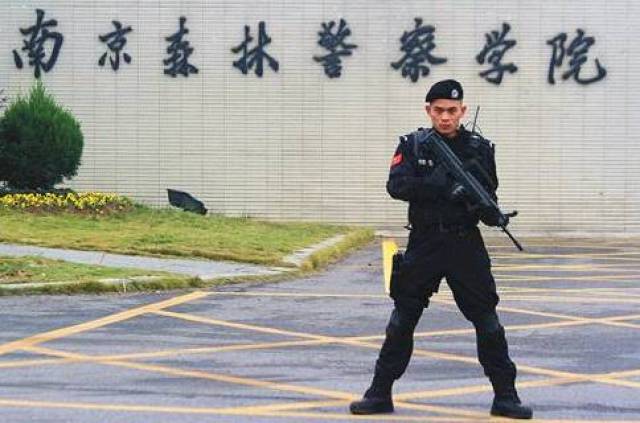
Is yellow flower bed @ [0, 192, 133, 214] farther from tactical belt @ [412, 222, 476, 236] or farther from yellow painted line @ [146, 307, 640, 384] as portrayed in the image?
tactical belt @ [412, 222, 476, 236]

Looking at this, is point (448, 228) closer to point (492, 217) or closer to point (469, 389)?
point (492, 217)

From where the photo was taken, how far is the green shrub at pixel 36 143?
17.8 m

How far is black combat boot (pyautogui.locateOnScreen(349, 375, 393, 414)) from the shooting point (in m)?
5.77

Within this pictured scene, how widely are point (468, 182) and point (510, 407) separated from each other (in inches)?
47.6

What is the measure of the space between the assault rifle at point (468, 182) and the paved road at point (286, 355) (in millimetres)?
1088

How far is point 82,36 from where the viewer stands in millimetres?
20859

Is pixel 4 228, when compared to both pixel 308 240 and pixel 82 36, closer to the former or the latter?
pixel 308 240

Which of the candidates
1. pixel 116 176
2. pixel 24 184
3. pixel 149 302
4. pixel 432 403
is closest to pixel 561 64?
pixel 116 176

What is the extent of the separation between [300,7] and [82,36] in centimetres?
425

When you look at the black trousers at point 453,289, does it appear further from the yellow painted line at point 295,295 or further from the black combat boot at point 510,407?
the yellow painted line at point 295,295

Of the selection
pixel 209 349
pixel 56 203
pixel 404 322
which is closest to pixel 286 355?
pixel 209 349

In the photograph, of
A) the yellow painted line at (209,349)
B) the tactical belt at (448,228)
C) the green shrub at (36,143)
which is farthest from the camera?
the green shrub at (36,143)

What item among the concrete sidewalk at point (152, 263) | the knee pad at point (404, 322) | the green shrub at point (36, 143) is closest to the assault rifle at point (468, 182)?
the knee pad at point (404, 322)

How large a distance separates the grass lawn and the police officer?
7330 mm
